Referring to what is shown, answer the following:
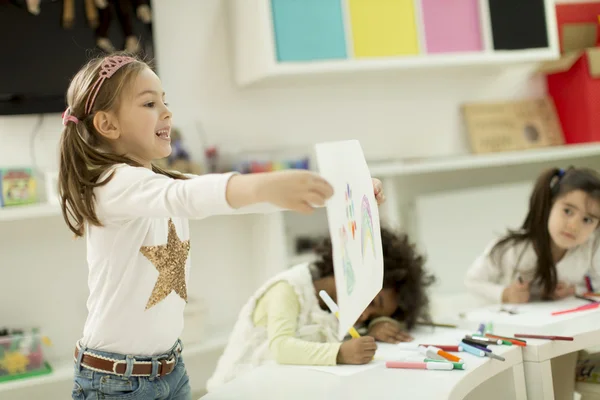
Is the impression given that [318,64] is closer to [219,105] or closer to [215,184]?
[219,105]

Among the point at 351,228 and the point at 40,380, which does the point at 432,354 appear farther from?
the point at 40,380

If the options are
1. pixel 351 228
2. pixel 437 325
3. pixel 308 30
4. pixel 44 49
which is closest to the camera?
→ pixel 351 228

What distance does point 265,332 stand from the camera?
180 centimetres

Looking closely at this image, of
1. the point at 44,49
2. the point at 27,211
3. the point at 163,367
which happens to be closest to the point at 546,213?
the point at 163,367

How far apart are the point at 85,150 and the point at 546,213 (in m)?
1.44

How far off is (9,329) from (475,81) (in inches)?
90.6

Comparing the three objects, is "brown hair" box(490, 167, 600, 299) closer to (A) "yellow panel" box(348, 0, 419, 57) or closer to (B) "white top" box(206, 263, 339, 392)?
(B) "white top" box(206, 263, 339, 392)

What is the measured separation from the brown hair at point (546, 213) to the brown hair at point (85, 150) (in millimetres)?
1305

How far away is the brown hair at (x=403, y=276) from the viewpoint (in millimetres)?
1830

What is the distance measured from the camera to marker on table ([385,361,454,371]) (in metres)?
1.40

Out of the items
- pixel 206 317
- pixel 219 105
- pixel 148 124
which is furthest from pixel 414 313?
pixel 219 105

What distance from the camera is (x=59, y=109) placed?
2670mm

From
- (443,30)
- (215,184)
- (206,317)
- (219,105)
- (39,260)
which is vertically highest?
(443,30)

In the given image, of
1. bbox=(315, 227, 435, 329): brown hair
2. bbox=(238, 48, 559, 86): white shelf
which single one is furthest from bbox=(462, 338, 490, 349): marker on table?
bbox=(238, 48, 559, 86): white shelf
